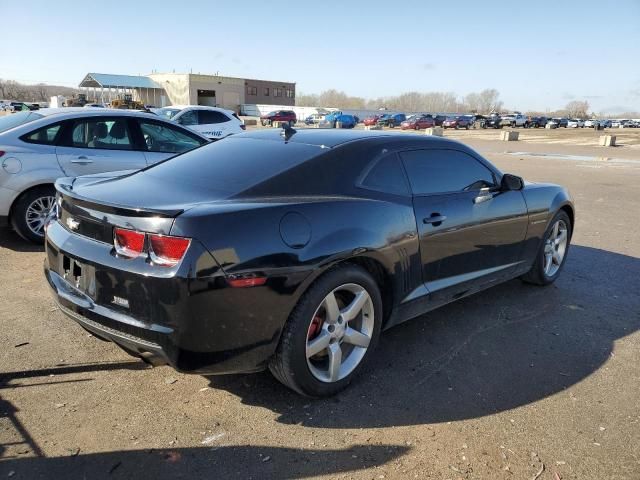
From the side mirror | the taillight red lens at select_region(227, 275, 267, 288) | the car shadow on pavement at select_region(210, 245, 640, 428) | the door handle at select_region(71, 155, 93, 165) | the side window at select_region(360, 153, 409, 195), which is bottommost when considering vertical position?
the car shadow on pavement at select_region(210, 245, 640, 428)

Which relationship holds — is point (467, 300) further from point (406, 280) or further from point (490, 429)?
point (490, 429)

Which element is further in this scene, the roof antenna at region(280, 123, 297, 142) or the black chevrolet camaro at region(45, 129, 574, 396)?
the roof antenna at region(280, 123, 297, 142)

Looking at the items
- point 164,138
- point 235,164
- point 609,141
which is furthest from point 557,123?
point 235,164

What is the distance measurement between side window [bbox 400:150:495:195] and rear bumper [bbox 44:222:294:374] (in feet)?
4.99

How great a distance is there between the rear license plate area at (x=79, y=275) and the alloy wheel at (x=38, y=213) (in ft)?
10.8

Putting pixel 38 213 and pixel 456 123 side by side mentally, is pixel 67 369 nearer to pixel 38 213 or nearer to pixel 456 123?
pixel 38 213

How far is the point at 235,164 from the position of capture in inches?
133

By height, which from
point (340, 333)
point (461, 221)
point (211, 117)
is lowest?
point (340, 333)

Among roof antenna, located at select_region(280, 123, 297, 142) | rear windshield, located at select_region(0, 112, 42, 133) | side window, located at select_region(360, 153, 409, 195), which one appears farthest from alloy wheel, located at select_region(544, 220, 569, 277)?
rear windshield, located at select_region(0, 112, 42, 133)

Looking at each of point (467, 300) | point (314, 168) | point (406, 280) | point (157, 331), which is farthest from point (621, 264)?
point (157, 331)

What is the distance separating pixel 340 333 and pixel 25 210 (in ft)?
14.6

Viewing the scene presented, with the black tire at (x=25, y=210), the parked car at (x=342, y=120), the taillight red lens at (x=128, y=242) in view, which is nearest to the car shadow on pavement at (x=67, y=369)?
→ the taillight red lens at (x=128, y=242)

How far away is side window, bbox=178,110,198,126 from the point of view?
1519 centimetres

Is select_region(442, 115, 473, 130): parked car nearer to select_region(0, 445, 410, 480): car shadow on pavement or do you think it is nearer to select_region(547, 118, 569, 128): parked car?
select_region(547, 118, 569, 128): parked car
